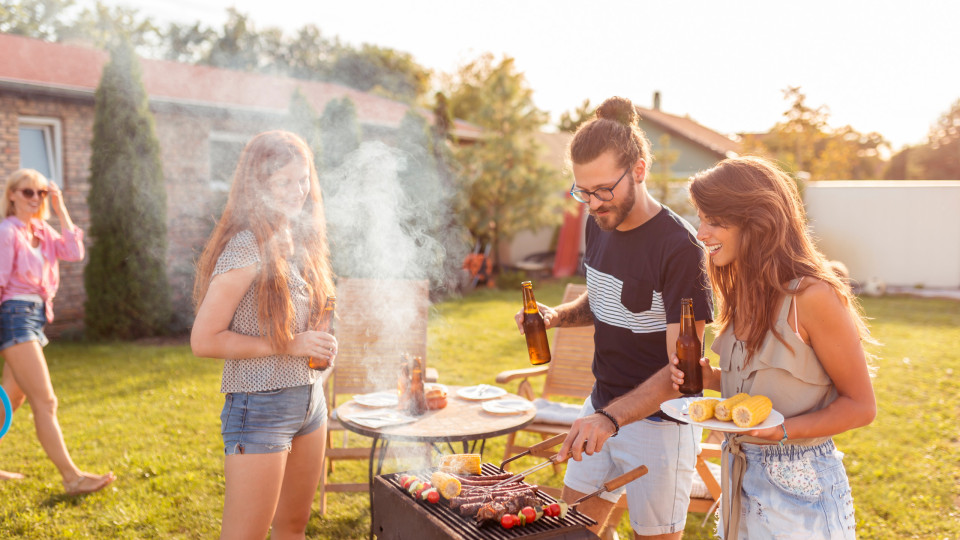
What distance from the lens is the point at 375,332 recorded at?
221 inches

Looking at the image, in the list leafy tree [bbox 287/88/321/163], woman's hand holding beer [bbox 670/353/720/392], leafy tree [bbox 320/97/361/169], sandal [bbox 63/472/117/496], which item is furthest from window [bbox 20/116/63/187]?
woman's hand holding beer [bbox 670/353/720/392]

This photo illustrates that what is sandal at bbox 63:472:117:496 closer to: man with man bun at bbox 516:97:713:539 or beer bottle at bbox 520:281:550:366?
beer bottle at bbox 520:281:550:366

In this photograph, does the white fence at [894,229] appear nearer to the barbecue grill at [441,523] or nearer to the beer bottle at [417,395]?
the beer bottle at [417,395]

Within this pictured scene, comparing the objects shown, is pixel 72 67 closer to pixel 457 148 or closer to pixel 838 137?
pixel 457 148

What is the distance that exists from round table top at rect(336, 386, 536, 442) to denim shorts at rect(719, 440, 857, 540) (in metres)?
1.62

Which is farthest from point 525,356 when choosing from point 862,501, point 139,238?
point 139,238

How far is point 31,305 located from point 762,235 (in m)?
4.78

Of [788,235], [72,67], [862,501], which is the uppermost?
[72,67]

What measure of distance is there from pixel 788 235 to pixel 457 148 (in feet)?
42.6

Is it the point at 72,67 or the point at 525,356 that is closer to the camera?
the point at 525,356

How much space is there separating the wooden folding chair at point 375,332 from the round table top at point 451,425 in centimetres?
101

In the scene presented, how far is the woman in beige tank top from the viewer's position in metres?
1.99

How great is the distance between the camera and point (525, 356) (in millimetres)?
8742

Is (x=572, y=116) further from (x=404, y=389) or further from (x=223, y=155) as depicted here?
→ (x=404, y=389)
